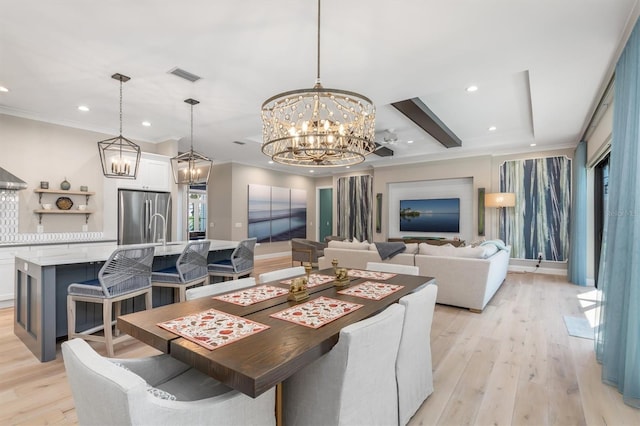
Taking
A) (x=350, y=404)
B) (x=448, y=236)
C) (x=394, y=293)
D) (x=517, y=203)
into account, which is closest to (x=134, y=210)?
(x=394, y=293)

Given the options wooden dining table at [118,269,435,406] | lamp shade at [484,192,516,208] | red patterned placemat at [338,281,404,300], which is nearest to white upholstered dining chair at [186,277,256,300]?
wooden dining table at [118,269,435,406]

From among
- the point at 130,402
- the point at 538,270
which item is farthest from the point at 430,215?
the point at 130,402

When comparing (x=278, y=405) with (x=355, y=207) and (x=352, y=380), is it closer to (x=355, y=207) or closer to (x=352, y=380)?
(x=352, y=380)

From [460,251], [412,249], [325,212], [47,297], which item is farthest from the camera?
[325,212]

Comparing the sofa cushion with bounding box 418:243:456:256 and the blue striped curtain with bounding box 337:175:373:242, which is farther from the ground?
the blue striped curtain with bounding box 337:175:373:242

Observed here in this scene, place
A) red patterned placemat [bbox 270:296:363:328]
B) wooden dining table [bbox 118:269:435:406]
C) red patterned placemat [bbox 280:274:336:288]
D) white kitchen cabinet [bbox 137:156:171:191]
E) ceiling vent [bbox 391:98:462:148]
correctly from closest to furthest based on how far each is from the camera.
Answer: wooden dining table [bbox 118:269:435:406] → red patterned placemat [bbox 270:296:363:328] → red patterned placemat [bbox 280:274:336:288] → ceiling vent [bbox 391:98:462:148] → white kitchen cabinet [bbox 137:156:171:191]

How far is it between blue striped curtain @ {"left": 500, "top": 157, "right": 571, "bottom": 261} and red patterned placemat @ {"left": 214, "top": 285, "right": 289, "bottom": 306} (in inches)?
247

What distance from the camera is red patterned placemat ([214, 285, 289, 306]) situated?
196 cm

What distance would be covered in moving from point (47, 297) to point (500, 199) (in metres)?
7.13

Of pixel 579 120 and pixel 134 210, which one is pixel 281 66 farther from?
pixel 579 120

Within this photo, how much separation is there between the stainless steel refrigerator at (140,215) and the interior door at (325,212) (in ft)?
18.5

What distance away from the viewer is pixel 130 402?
89cm

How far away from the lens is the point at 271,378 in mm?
1112

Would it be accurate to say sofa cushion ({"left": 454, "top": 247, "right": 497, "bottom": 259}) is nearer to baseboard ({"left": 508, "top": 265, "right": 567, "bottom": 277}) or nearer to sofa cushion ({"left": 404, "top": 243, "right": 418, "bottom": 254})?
sofa cushion ({"left": 404, "top": 243, "right": 418, "bottom": 254})
